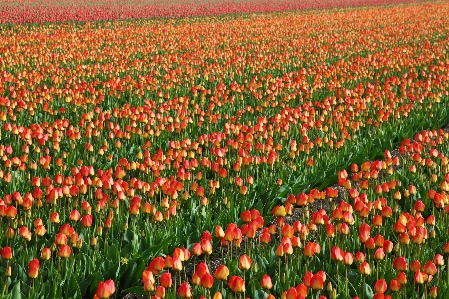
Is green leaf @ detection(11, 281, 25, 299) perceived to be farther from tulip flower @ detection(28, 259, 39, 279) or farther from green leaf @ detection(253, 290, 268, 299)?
green leaf @ detection(253, 290, 268, 299)

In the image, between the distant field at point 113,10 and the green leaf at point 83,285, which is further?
the distant field at point 113,10

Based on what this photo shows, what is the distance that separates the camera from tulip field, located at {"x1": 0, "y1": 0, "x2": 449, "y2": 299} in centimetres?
379

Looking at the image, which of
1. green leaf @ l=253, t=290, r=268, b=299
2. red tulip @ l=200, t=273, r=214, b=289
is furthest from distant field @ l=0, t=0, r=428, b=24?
red tulip @ l=200, t=273, r=214, b=289

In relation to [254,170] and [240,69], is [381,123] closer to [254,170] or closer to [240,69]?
[254,170]

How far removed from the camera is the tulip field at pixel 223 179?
3789 millimetres

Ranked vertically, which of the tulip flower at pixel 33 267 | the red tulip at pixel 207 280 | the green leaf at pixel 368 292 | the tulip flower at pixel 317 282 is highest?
the red tulip at pixel 207 280

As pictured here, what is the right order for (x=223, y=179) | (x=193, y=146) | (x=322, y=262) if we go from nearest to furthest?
(x=322, y=262) < (x=223, y=179) < (x=193, y=146)

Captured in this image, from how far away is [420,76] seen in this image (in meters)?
13.0

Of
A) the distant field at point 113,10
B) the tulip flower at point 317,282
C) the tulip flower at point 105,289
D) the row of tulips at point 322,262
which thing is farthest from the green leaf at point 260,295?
the distant field at point 113,10

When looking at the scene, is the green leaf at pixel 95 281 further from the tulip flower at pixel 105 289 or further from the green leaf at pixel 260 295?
the green leaf at pixel 260 295

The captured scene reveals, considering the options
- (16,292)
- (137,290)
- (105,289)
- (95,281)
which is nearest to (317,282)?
(105,289)

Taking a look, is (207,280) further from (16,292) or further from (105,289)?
(16,292)

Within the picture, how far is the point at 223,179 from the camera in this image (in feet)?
20.0

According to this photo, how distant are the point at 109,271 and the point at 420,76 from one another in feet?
34.8
